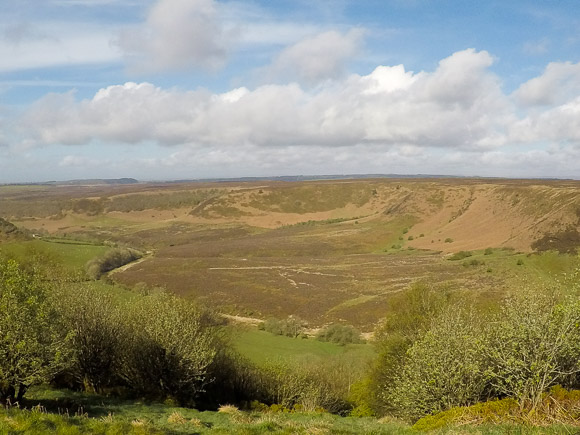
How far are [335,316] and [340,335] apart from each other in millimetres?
8730

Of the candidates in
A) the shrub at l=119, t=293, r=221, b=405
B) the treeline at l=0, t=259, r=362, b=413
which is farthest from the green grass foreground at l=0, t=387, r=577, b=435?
the shrub at l=119, t=293, r=221, b=405

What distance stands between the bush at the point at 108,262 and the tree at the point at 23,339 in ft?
223

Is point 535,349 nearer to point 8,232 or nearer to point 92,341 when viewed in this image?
point 92,341

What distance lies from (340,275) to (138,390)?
60675 millimetres

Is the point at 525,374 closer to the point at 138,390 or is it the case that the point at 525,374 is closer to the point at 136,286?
the point at 138,390

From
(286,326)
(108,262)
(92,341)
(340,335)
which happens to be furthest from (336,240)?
(92,341)

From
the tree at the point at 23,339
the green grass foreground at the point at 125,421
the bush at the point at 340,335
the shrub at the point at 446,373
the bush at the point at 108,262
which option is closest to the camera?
the green grass foreground at the point at 125,421

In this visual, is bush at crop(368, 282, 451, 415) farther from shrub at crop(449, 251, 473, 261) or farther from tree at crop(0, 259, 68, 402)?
shrub at crop(449, 251, 473, 261)

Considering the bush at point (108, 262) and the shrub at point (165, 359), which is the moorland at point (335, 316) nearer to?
the shrub at point (165, 359)

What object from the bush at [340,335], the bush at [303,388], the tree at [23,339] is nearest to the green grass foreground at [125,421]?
the tree at [23,339]

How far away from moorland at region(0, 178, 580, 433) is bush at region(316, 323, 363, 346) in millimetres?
189

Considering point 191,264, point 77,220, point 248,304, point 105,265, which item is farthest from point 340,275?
point 77,220

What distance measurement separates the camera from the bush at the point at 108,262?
276ft

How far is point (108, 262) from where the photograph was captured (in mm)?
94062
